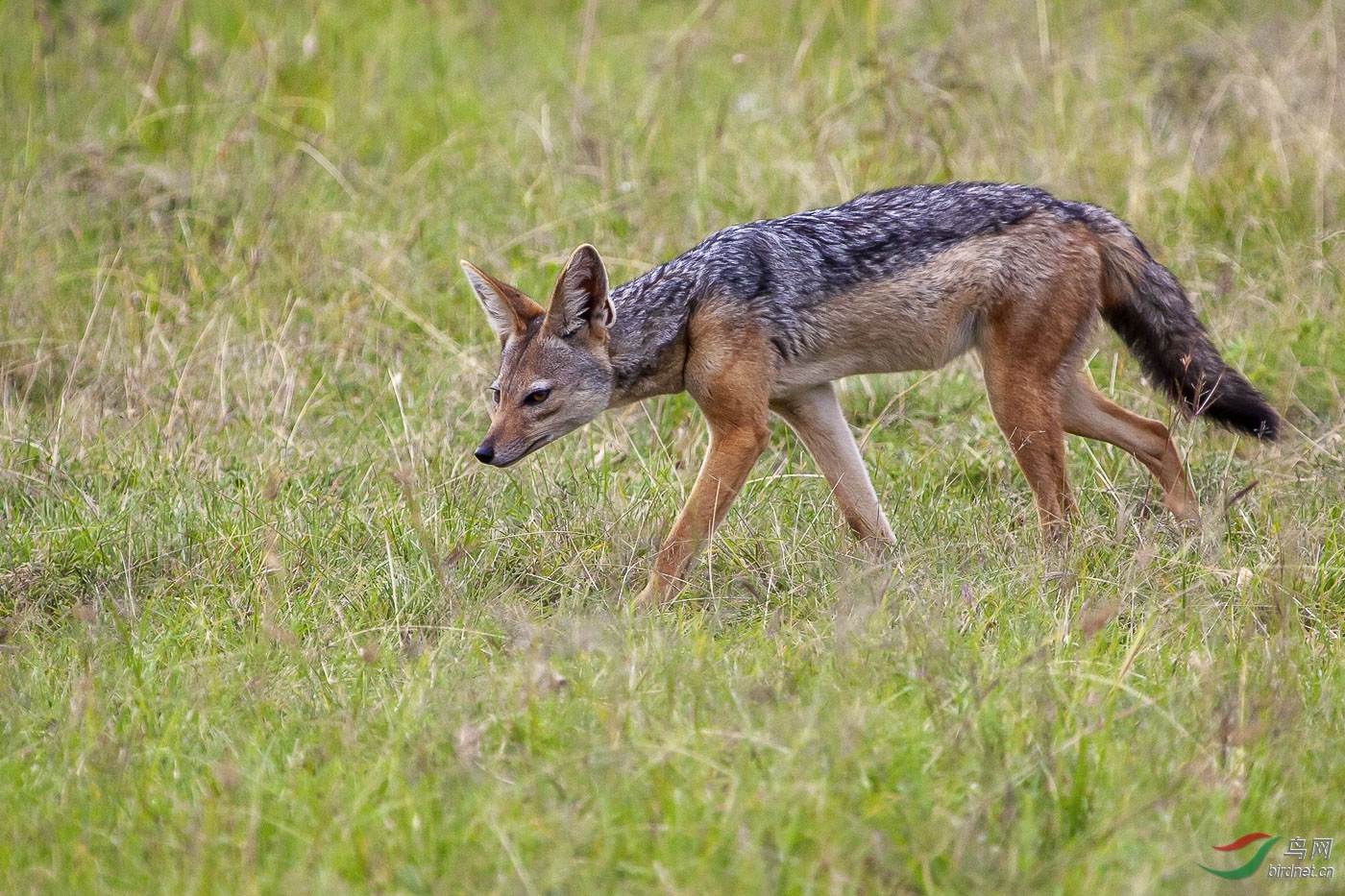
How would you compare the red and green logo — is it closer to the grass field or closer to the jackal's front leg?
the grass field

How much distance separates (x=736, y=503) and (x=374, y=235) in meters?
3.16

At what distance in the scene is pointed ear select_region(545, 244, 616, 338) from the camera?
4.91 m

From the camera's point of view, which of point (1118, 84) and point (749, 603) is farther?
point (1118, 84)

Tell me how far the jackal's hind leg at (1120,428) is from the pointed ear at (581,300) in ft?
6.09

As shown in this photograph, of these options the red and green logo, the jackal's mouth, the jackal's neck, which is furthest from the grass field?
the jackal's neck

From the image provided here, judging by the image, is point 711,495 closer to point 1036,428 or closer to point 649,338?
point 649,338

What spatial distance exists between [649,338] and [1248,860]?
2889 millimetres

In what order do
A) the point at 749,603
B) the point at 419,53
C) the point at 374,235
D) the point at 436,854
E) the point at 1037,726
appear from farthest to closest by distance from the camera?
the point at 419,53
the point at 374,235
the point at 749,603
the point at 1037,726
the point at 436,854

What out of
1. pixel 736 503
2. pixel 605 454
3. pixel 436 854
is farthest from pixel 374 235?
pixel 436 854

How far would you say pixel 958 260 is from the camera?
17.2ft

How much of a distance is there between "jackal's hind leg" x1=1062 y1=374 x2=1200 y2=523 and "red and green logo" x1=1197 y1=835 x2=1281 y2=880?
2653 mm

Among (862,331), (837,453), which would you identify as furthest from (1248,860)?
(862,331)

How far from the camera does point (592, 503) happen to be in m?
5.25

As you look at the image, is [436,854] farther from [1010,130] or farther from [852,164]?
[1010,130]
